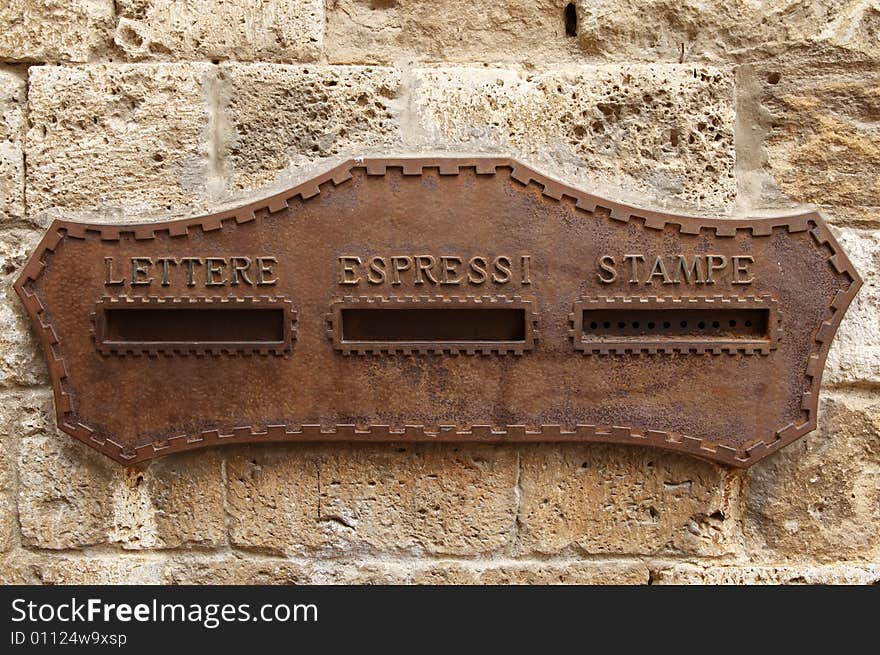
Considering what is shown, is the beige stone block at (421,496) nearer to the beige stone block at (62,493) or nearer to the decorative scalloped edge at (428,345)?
the decorative scalloped edge at (428,345)

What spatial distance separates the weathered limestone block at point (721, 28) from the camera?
60.9 inches

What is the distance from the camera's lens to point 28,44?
1.57 meters

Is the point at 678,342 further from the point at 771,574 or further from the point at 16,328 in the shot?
the point at 16,328

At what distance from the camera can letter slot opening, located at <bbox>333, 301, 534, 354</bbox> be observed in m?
1.51

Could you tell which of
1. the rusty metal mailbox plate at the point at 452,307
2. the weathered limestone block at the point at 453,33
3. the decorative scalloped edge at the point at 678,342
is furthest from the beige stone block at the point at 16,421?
the decorative scalloped edge at the point at 678,342

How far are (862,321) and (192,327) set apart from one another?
5.12 ft

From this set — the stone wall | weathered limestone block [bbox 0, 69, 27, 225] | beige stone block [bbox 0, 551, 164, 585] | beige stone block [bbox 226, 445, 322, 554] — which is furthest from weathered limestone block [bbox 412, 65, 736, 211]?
beige stone block [bbox 0, 551, 164, 585]

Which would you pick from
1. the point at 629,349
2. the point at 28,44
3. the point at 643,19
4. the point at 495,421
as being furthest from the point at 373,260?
the point at 28,44

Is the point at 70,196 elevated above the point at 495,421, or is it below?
above

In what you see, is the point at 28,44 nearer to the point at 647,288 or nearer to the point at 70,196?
the point at 70,196

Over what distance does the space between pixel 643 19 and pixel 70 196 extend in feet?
4.62

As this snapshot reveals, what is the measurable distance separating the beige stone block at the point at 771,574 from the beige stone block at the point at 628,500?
45mm

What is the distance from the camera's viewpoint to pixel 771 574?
1596 mm

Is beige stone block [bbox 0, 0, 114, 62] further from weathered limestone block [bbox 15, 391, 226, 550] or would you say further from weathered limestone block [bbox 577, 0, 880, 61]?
weathered limestone block [bbox 577, 0, 880, 61]
